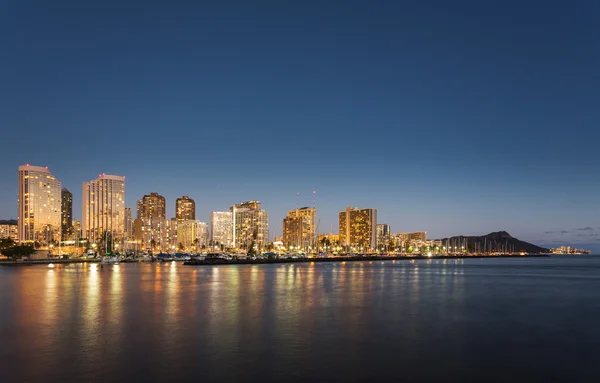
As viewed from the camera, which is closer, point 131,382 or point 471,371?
point 131,382

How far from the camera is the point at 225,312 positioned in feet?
125

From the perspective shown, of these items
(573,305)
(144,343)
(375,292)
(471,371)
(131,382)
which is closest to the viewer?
(131,382)

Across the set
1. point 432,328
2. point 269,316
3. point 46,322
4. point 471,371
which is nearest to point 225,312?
point 269,316

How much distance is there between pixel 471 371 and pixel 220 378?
10.4m

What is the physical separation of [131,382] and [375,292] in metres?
39.8

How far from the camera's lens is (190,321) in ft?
110

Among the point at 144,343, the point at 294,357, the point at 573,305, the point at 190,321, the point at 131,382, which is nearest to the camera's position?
the point at 131,382

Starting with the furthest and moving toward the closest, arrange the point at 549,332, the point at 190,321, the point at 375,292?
the point at 375,292 → the point at 190,321 → the point at 549,332

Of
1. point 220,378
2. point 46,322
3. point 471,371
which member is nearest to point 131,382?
point 220,378

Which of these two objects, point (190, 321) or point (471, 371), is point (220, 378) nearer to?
point (471, 371)

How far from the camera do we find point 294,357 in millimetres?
23250

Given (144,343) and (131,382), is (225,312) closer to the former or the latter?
(144,343)

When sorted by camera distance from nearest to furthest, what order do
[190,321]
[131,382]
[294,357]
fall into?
1. [131,382]
2. [294,357]
3. [190,321]

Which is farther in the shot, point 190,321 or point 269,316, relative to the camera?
point 269,316
